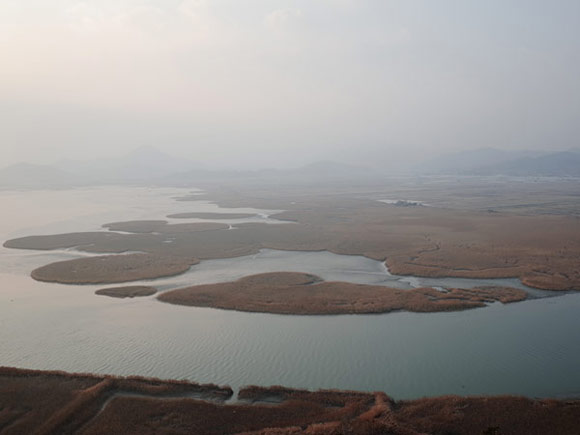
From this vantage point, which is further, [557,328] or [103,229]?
[103,229]

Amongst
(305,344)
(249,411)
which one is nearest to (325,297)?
(305,344)

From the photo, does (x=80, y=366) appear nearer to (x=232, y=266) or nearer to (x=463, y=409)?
(x=463, y=409)

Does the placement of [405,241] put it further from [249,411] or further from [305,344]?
[249,411]

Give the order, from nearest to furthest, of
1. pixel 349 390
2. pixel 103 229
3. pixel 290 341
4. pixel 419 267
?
pixel 349 390, pixel 290 341, pixel 419 267, pixel 103 229

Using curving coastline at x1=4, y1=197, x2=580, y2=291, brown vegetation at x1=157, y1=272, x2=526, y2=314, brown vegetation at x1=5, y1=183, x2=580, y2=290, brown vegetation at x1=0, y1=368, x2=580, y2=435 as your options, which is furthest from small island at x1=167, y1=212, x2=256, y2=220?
brown vegetation at x1=0, y1=368, x2=580, y2=435

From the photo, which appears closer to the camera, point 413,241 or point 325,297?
point 325,297

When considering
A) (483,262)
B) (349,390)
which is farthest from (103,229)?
(349,390)
